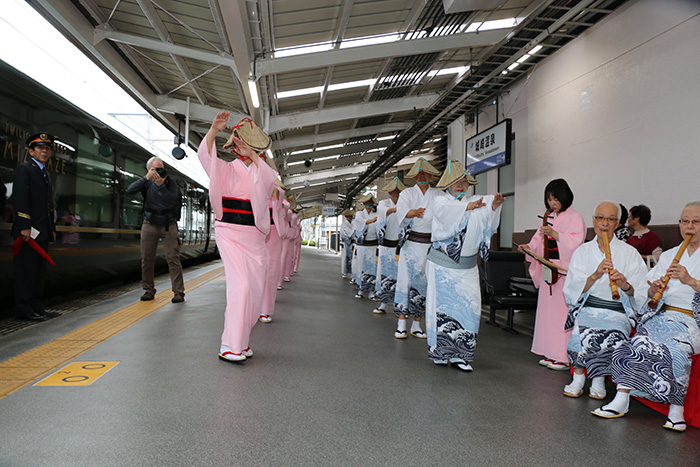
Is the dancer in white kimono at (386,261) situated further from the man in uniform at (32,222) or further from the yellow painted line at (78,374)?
the man in uniform at (32,222)

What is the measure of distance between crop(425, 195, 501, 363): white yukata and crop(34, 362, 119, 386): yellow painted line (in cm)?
245

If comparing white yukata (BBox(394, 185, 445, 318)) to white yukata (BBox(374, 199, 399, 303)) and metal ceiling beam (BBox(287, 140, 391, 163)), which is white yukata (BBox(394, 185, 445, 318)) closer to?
white yukata (BBox(374, 199, 399, 303))

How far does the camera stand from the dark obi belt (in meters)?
3.51

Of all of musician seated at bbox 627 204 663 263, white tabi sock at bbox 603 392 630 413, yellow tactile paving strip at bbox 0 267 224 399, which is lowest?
white tabi sock at bbox 603 392 630 413

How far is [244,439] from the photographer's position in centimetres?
211

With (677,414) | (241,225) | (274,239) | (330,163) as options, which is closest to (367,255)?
(274,239)

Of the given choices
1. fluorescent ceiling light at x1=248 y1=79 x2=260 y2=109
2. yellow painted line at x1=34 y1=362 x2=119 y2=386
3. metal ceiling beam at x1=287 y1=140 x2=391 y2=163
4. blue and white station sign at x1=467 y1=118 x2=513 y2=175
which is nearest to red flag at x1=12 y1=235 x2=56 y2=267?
yellow painted line at x1=34 y1=362 x2=119 y2=386

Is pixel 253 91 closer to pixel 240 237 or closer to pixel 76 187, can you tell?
pixel 76 187

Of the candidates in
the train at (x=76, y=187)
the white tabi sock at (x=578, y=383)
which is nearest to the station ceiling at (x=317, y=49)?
the train at (x=76, y=187)

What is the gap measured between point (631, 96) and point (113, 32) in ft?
25.3

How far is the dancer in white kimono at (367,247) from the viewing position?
812 cm

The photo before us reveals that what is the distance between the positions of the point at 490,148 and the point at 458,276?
5.83m

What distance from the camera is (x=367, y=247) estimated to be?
8.33m

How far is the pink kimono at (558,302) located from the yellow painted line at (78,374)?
3.48 metres
